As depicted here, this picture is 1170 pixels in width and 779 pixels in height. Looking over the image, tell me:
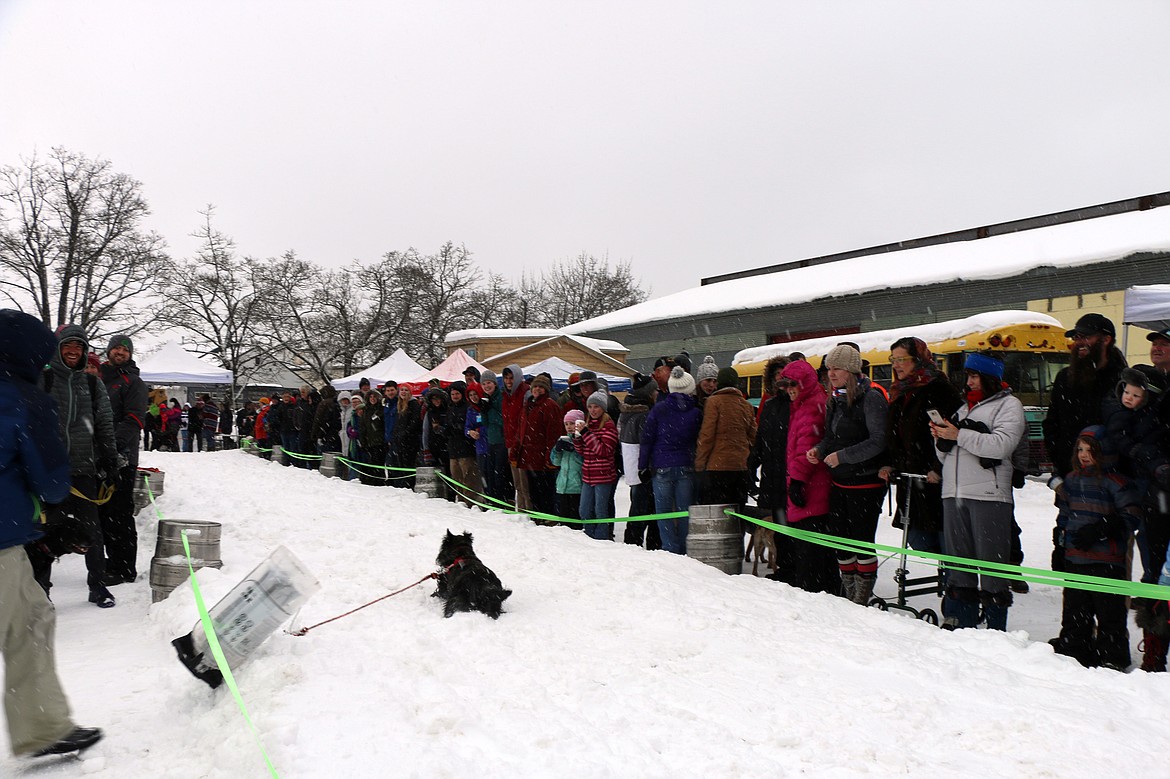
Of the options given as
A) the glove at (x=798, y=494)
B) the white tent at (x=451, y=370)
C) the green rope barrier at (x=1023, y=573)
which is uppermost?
the white tent at (x=451, y=370)

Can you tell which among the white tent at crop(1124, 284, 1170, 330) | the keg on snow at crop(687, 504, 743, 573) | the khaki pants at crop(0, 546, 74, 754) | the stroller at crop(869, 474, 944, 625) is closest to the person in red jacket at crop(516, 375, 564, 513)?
the keg on snow at crop(687, 504, 743, 573)

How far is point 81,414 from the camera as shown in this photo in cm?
668

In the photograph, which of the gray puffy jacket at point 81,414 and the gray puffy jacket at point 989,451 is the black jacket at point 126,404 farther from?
the gray puffy jacket at point 989,451

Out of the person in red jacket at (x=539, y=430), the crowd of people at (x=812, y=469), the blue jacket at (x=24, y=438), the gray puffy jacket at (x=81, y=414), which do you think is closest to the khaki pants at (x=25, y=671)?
the crowd of people at (x=812, y=469)

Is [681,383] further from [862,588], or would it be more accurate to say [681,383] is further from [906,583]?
[906,583]

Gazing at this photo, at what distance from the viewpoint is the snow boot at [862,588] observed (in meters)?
6.45

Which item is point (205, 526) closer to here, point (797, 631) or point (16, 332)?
point (16, 332)

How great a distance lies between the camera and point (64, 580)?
7.86 metres

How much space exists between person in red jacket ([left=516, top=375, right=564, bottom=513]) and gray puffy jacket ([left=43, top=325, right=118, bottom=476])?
505 centimetres

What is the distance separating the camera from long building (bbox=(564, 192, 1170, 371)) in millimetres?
20891

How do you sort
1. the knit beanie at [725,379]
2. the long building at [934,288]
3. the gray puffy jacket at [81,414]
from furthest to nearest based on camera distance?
the long building at [934,288] → the knit beanie at [725,379] → the gray puffy jacket at [81,414]

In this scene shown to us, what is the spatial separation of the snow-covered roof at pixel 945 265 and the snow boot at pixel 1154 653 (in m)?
18.3

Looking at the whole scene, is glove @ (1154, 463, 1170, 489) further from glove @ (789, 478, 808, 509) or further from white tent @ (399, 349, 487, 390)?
white tent @ (399, 349, 487, 390)

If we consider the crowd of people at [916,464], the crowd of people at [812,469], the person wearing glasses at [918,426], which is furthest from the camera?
the person wearing glasses at [918,426]
